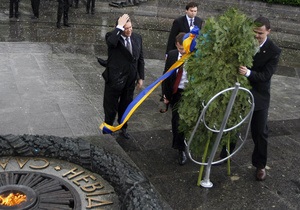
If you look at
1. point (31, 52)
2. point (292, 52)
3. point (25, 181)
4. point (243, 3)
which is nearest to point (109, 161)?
point (25, 181)

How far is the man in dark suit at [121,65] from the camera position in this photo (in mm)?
5352

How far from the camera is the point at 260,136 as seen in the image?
199 inches

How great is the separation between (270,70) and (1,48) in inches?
261

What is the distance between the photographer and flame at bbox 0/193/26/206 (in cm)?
362

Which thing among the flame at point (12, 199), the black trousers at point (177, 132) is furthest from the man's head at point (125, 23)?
the flame at point (12, 199)

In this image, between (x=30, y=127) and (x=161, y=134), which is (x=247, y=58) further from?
(x=30, y=127)

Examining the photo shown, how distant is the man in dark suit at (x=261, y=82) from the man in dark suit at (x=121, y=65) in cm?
157

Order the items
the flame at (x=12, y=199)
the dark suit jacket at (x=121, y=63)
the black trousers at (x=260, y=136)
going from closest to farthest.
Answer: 1. the flame at (x=12, y=199)
2. the black trousers at (x=260, y=136)
3. the dark suit jacket at (x=121, y=63)

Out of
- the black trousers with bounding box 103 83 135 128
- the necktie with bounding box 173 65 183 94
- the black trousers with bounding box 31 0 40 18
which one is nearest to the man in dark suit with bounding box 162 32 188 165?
the necktie with bounding box 173 65 183 94

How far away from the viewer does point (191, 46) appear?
4.71m

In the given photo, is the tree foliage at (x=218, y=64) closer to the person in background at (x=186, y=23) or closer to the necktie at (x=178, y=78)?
the necktie at (x=178, y=78)

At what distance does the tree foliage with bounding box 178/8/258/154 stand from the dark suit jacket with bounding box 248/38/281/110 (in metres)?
0.28

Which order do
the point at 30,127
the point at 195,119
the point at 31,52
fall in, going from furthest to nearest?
the point at 31,52, the point at 30,127, the point at 195,119

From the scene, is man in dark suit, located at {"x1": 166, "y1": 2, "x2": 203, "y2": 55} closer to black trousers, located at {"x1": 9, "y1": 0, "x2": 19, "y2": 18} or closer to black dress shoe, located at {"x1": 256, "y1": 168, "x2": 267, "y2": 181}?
black dress shoe, located at {"x1": 256, "y1": 168, "x2": 267, "y2": 181}
